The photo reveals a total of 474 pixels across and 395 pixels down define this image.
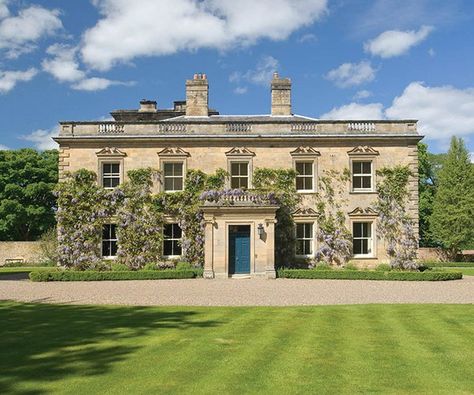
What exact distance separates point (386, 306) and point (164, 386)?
8.84 meters

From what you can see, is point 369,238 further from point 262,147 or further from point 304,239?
point 262,147

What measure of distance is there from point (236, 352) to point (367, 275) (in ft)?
51.8

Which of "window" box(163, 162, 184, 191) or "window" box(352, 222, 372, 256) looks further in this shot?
"window" box(163, 162, 184, 191)

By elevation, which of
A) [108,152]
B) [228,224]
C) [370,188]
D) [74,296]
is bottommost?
[74,296]

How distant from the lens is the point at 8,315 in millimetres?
11586

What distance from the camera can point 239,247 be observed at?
78.3 feet

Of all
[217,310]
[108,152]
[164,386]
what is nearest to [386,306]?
[217,310]

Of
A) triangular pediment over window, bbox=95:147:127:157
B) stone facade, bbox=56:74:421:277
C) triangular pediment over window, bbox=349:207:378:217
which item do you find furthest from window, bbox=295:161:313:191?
triangular pediment over window, bbox=95:147:127:157

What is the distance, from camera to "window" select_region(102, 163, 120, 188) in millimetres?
26234

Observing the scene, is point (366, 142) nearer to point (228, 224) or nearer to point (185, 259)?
point (228, 224)

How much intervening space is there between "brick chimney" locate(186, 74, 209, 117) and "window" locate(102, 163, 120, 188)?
6.00 m

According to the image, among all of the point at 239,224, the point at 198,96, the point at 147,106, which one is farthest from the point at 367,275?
the point at 147,106

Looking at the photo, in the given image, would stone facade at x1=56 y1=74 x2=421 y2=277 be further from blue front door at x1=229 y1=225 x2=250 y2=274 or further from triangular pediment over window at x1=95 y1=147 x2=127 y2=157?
blue front door at x1=229 y1=225 x2=250 y2=274

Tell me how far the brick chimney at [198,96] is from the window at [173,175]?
4.49m
